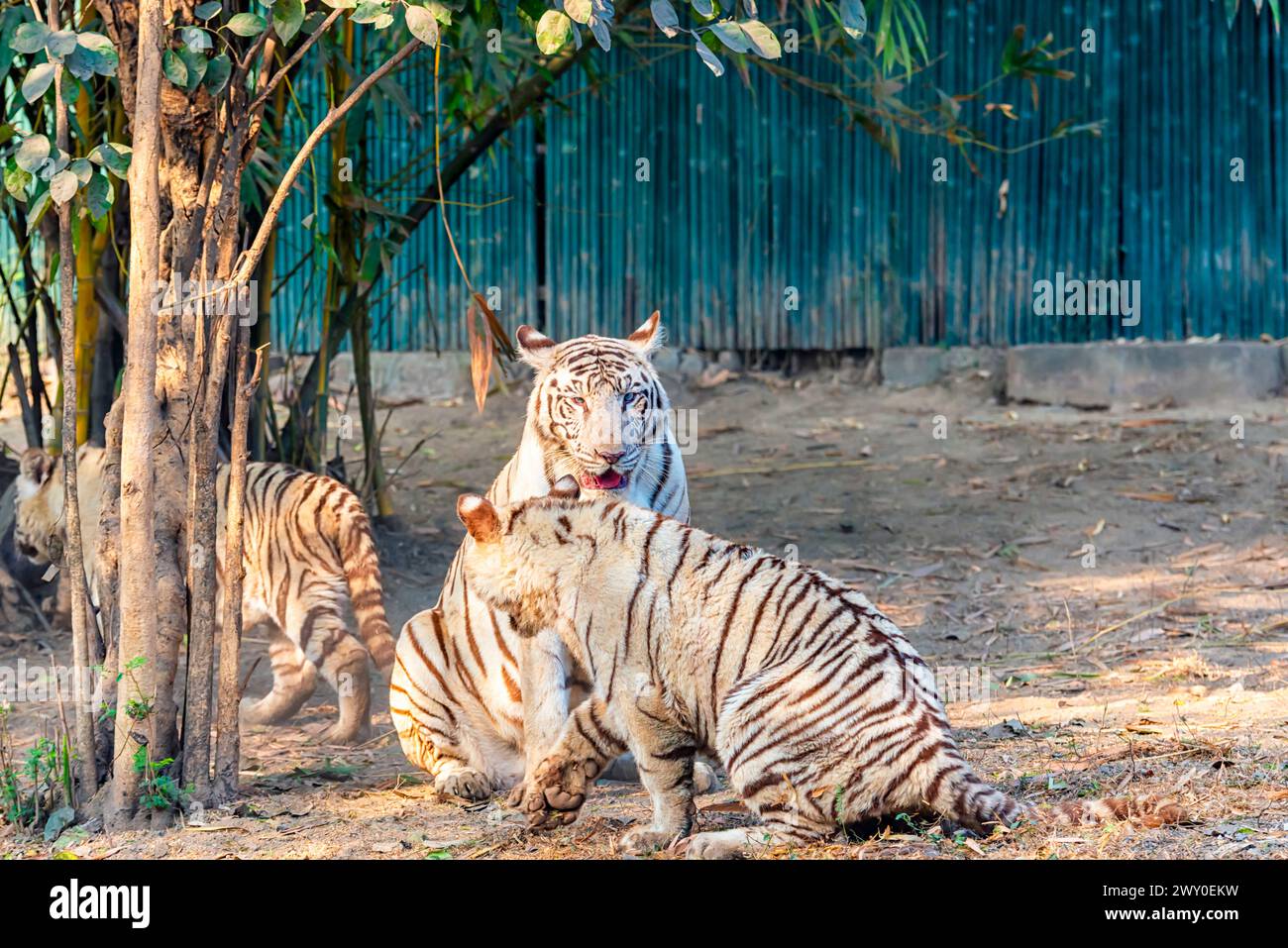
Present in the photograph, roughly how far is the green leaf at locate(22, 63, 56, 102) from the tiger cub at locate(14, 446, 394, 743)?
2.15m

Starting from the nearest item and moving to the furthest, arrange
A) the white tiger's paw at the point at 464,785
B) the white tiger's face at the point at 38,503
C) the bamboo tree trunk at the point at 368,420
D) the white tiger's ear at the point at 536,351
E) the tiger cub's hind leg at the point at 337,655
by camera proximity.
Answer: the white tiger's paw at the point at 464,785 < the white tiger's ear at the point at 536,351 < the tiger cub's hind leg at the point at 337,655 < the white tiger's face at the point at 38,503 < the bamboo tree trunk at the point at 368,420

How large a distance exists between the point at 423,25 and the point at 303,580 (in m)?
2.67

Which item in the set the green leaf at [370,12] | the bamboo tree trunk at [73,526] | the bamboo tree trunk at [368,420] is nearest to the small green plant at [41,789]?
the bamboo tree trunk at [73,526]

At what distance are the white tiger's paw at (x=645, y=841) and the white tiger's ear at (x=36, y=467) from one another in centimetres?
361

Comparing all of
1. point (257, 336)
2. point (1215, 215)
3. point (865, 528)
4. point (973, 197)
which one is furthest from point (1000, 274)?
point (257, 336)

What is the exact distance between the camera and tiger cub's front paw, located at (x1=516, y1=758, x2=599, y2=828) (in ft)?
11.9

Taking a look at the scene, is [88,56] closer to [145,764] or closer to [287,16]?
[287,16]

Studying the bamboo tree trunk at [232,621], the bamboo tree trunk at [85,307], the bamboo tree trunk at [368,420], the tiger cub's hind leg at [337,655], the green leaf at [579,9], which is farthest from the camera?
the bamboo tree trunk at [368,420]

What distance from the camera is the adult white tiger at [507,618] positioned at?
427cm

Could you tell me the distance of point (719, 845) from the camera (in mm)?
3346

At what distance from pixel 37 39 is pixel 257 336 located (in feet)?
10.6

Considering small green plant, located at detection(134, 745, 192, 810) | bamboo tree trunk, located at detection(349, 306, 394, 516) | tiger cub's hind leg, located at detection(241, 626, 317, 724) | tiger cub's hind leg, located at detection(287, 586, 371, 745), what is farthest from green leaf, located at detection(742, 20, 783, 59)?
bamboo tree trunk, located at detection(349, 306, 394, 516)

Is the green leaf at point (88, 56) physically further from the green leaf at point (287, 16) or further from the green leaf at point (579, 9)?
the green leaf at point (579, 9)

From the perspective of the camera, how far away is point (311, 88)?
9.15 meters
